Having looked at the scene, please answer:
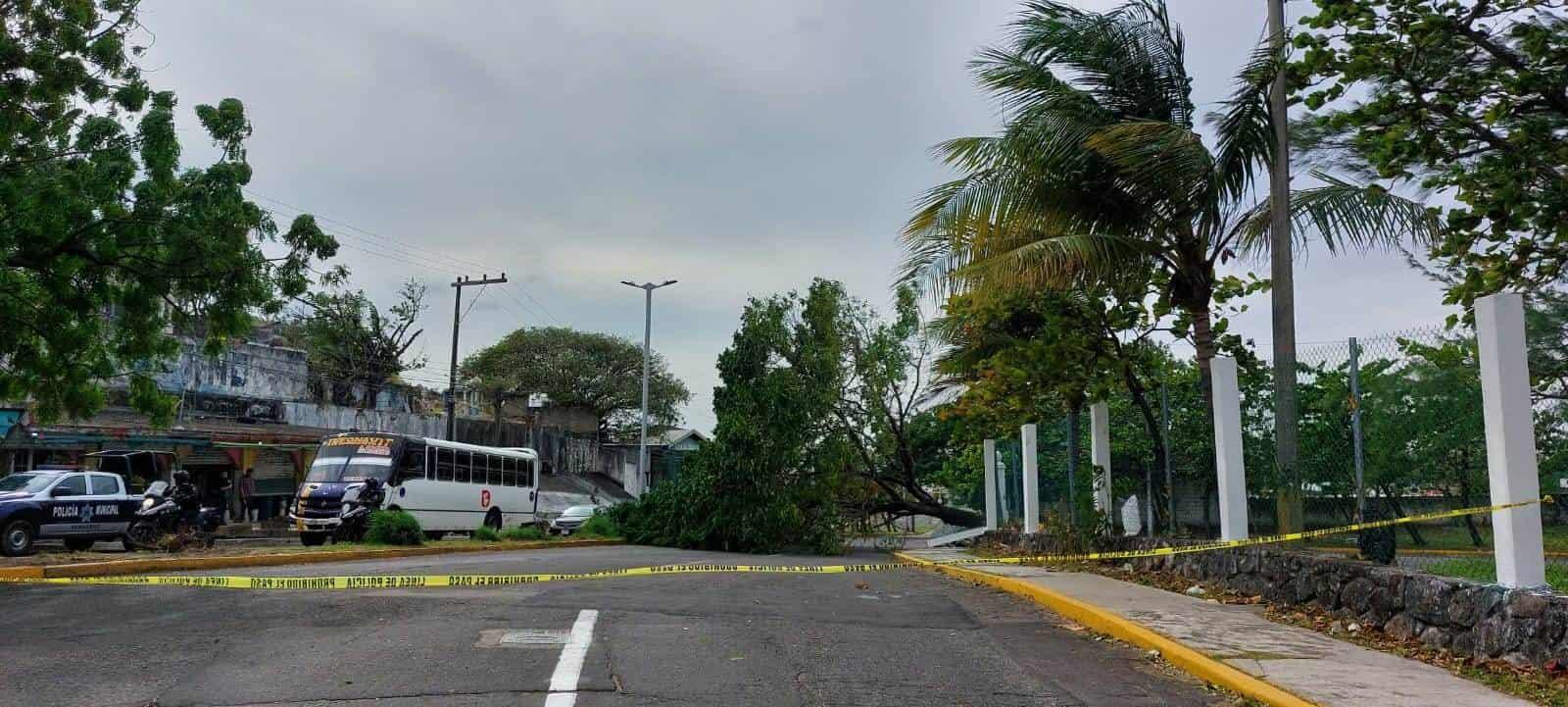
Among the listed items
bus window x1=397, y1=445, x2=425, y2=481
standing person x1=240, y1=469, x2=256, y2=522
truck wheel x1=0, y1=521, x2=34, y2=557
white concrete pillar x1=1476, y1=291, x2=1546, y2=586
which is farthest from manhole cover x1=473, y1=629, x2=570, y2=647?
standing person x1=240, y1=469, x2=256, y2=522

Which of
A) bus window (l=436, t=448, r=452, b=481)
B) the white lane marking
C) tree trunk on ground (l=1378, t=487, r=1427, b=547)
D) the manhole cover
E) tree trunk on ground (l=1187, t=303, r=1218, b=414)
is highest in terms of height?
tree trunk on ground (l=1187, t=303, r=1218, b=414)

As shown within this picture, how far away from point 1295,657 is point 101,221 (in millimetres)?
13573

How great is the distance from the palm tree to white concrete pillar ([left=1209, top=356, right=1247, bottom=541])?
6.28ft

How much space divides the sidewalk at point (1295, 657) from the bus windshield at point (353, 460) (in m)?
17.0

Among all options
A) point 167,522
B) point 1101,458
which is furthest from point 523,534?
point 1101,458

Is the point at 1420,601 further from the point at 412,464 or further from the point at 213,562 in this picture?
the point at 412,464

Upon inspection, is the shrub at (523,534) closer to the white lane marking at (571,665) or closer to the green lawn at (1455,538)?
the white lane marking at (571,665)

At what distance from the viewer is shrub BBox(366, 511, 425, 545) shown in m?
20.9

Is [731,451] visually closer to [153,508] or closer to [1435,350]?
[153,508]

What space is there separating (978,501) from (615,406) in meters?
36.0

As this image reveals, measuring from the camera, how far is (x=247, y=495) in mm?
30828

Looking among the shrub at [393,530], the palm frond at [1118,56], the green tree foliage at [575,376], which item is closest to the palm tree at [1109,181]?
the palm frond at [1118,56]

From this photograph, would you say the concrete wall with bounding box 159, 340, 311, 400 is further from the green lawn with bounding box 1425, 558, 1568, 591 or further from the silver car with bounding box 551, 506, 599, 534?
the green lawn with bounding box 1425, 558, 1568, 591

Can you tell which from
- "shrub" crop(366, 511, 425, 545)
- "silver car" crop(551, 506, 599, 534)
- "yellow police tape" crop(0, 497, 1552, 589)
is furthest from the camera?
"silver car" crop(551, 506, 599, 534)
